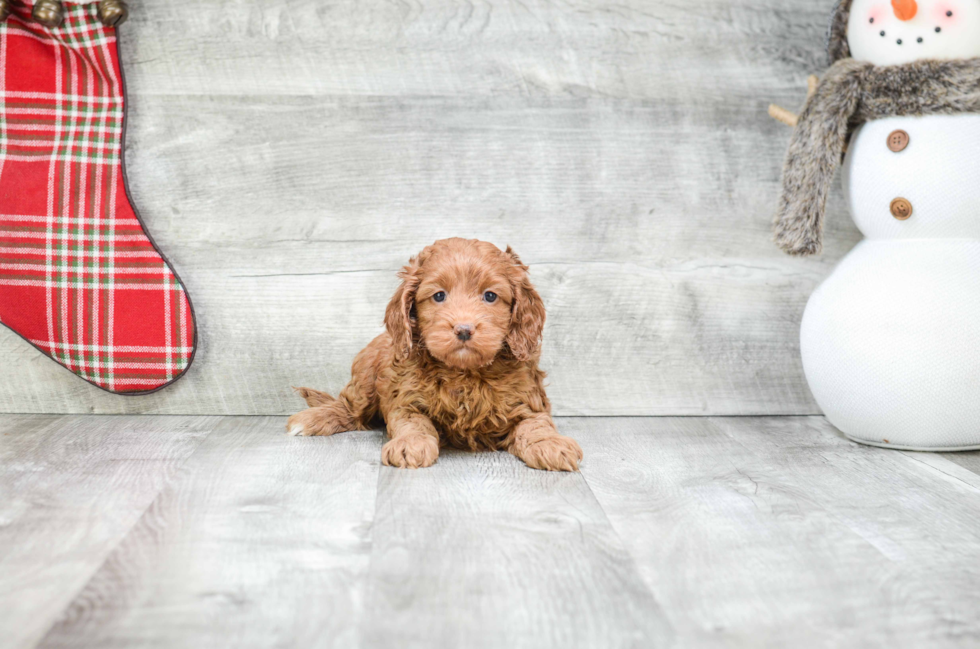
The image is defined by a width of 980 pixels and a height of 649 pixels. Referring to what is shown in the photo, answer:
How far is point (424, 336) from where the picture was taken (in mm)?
1903

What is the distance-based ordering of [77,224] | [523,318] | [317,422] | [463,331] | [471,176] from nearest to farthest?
[463,331] → [523,318] → [317,422] → [77,224] → [471,176]

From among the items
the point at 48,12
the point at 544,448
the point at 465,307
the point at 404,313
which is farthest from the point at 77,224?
the point at 544,448

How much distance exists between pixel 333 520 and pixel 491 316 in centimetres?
63

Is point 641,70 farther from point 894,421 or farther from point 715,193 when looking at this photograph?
point 894,421

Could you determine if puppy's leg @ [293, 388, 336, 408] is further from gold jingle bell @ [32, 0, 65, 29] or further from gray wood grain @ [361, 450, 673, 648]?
gold jingle bell @ [32, 0, 65, 29]

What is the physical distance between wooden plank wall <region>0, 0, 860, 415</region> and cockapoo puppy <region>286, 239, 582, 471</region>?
46 cm

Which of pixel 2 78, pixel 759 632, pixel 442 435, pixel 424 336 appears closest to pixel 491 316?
pixel 424 336

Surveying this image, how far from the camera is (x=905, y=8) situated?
1949 millimetres

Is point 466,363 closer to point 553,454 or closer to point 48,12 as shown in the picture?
point 553,454

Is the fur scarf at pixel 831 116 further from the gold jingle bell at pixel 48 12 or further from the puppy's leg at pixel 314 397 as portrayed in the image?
the gold jingle bell at pixel 48 12

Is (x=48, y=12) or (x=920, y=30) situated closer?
(x=920, y=30)

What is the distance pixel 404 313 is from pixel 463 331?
0.58 feet

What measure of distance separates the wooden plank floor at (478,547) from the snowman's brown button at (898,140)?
781mm

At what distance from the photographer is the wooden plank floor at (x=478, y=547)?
3.58 ft
